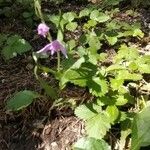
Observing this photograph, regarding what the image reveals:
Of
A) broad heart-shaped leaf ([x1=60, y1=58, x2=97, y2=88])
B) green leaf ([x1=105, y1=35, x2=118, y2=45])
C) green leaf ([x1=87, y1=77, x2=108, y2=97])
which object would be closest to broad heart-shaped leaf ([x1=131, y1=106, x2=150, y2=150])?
green leaf ([x1=87, y1=77, x2=108, y2=97])

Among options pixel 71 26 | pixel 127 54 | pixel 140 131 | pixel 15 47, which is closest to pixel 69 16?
pixel 71 26

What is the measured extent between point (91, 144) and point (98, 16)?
130 cm

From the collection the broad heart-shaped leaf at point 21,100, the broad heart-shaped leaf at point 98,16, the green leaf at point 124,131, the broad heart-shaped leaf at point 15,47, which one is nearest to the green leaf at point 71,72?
the broad heart-shaped leaf at point 21,100

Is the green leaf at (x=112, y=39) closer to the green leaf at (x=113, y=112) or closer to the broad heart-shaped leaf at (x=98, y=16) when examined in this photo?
the broad heart-shaped leaf at (x=98, y=16)

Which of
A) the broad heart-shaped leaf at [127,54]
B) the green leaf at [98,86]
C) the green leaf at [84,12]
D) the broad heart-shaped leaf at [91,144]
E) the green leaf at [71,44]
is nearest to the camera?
the broad heart-shaped leaf at [91,144]

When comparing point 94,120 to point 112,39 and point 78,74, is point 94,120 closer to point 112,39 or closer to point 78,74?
point 78,74

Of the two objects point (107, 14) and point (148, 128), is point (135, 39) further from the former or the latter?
point (148, 128)

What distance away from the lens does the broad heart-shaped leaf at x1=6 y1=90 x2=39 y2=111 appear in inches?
88.4

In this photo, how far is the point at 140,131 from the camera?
1983 millimetres

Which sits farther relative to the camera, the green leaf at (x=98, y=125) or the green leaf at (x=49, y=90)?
the green leaf at (x=49, y=90)

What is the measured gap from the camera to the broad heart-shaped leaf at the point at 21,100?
224 cm

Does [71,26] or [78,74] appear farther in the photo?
[71,26]

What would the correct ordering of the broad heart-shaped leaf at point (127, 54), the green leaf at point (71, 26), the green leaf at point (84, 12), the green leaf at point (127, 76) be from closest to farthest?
the green leaf at point (127, 76)
the broad heart-shaped leaf at point (127, 54)
the green leaf at point (71, 26)
the green leaf at point (84, 12)

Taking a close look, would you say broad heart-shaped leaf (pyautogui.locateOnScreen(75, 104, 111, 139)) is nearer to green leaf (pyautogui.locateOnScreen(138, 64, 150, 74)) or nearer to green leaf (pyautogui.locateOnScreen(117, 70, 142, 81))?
green leaf (pyautogui.locateOnScreen(117, 70, 142, 81))
